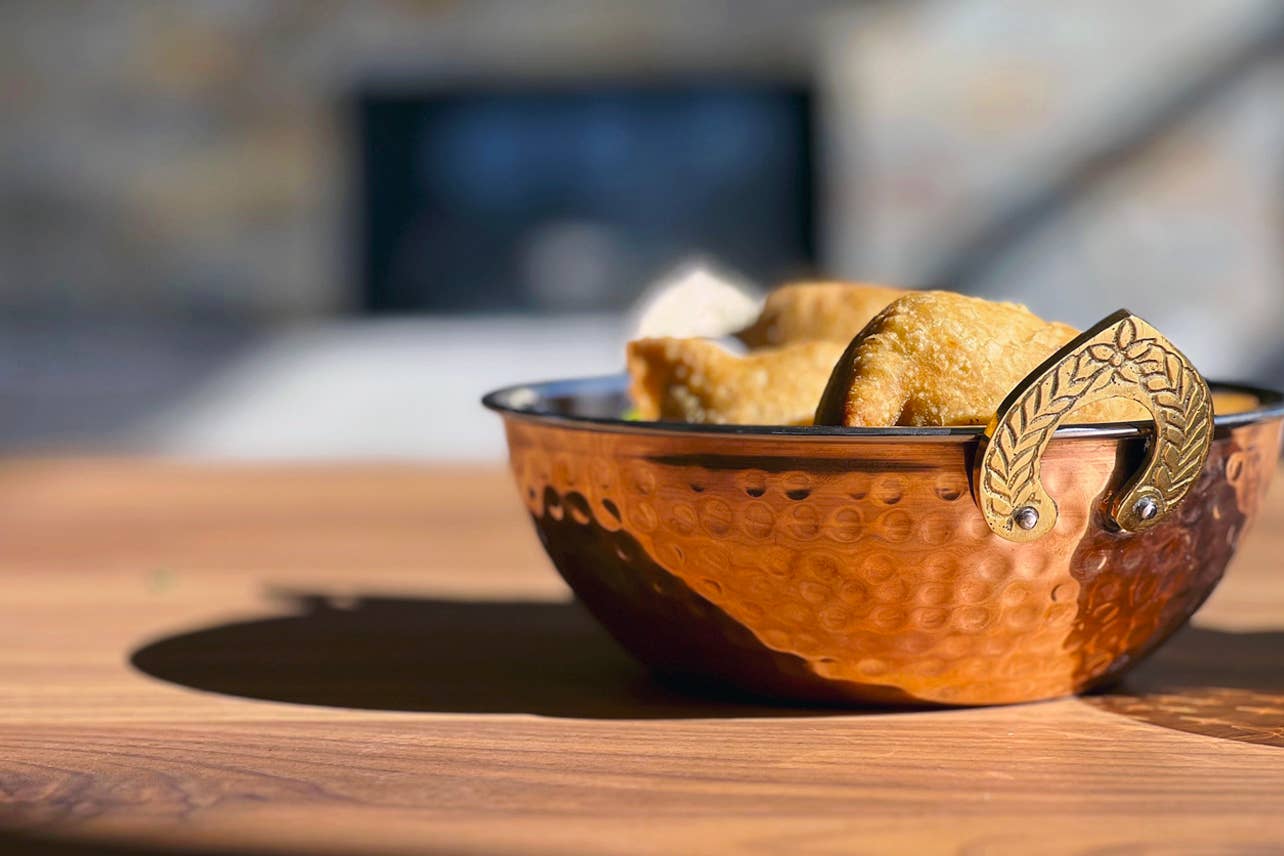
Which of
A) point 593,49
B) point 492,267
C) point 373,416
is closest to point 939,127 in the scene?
point 593,49

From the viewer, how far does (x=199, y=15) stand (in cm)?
285

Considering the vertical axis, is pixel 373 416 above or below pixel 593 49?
below

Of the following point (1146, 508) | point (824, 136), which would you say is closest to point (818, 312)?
point (1146, 508)

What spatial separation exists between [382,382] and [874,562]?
2.45 meters

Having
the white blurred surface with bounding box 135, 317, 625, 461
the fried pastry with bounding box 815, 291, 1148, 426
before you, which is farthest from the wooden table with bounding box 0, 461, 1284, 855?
the white blurred surface with bounding box 135, 317, 625, 461

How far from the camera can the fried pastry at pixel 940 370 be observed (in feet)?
1.53

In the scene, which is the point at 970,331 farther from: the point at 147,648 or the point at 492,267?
the point at 492,267

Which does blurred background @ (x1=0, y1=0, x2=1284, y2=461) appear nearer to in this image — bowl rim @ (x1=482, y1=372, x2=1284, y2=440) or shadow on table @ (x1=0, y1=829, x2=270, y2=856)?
bowl rim @ (x1=482, y1=372, x2=1284, y2=440)

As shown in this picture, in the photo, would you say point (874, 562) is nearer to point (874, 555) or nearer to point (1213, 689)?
point (874, 555)

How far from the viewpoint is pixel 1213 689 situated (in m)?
0.55

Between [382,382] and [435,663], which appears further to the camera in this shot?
[382,382]

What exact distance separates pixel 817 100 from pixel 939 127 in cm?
23

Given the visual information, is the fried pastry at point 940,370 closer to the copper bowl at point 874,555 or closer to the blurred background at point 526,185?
the copper bowl at point 874,555

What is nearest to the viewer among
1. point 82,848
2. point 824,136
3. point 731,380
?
point 82,848
